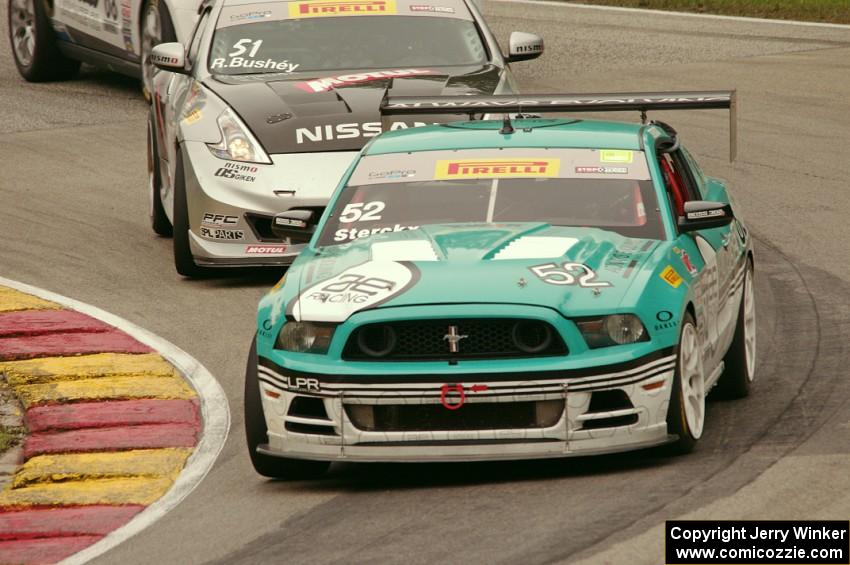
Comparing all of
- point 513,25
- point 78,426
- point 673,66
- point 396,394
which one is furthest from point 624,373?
point 513,25

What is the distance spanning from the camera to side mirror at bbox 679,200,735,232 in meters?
8.39

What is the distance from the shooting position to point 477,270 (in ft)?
25.6

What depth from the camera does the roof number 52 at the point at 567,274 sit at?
303 inches

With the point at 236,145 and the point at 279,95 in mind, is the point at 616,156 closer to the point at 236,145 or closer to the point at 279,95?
the point at 236,145

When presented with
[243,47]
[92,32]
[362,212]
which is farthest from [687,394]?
[92,32]

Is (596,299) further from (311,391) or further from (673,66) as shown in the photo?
(673,66)

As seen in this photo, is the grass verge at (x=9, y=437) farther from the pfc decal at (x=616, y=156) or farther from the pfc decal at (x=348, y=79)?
the pfc decal at (x=348, y=79)

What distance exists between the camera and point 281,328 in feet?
25.5

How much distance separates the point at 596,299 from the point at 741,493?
98 centimetres

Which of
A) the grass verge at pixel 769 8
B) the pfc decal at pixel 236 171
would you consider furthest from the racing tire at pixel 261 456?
the grass verge at pixel 769 8

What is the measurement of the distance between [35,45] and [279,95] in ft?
26.3

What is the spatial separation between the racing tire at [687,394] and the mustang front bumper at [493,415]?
62mm

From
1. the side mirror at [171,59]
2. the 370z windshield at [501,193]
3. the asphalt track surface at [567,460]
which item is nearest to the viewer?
the asphalt track surface at [567,460]

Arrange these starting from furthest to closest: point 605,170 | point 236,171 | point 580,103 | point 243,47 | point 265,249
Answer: point 243,47
point 236,171
point 265,249
point 580,103
point 605,170
